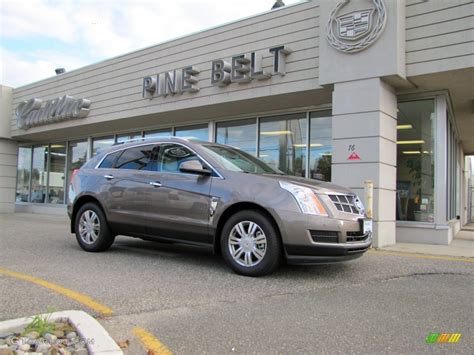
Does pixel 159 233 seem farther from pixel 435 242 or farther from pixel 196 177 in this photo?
pixel 435 242

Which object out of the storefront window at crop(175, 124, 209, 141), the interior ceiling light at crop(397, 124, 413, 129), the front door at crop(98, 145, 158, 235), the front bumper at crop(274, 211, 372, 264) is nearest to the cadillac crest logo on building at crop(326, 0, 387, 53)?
the interior ceiling light at crop(397, 124, 413, 129)

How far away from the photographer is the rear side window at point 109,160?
7.12 m

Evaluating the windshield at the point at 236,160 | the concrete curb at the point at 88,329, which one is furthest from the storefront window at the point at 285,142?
the concrete curb at the point at 88,329

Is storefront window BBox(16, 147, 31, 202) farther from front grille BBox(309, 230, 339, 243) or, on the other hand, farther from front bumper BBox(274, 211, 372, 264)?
front grille BBox(309, 230, 339, 243)

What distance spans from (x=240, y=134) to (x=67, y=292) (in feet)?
29.3

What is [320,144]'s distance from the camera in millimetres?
11266

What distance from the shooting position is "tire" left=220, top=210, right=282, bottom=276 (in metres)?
5.14

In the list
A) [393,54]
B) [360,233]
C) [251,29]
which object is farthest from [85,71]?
[360,233]

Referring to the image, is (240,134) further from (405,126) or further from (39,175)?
(39,175)

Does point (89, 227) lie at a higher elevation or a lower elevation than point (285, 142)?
lower

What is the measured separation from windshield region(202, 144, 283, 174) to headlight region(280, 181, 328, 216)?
0.85 meters

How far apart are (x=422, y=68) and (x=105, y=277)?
6.77 metres

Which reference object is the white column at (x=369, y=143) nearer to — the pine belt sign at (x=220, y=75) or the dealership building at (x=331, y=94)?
the dealership building at (x=331, y=94)

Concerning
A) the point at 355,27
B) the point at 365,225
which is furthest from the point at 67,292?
the point at 355,27
